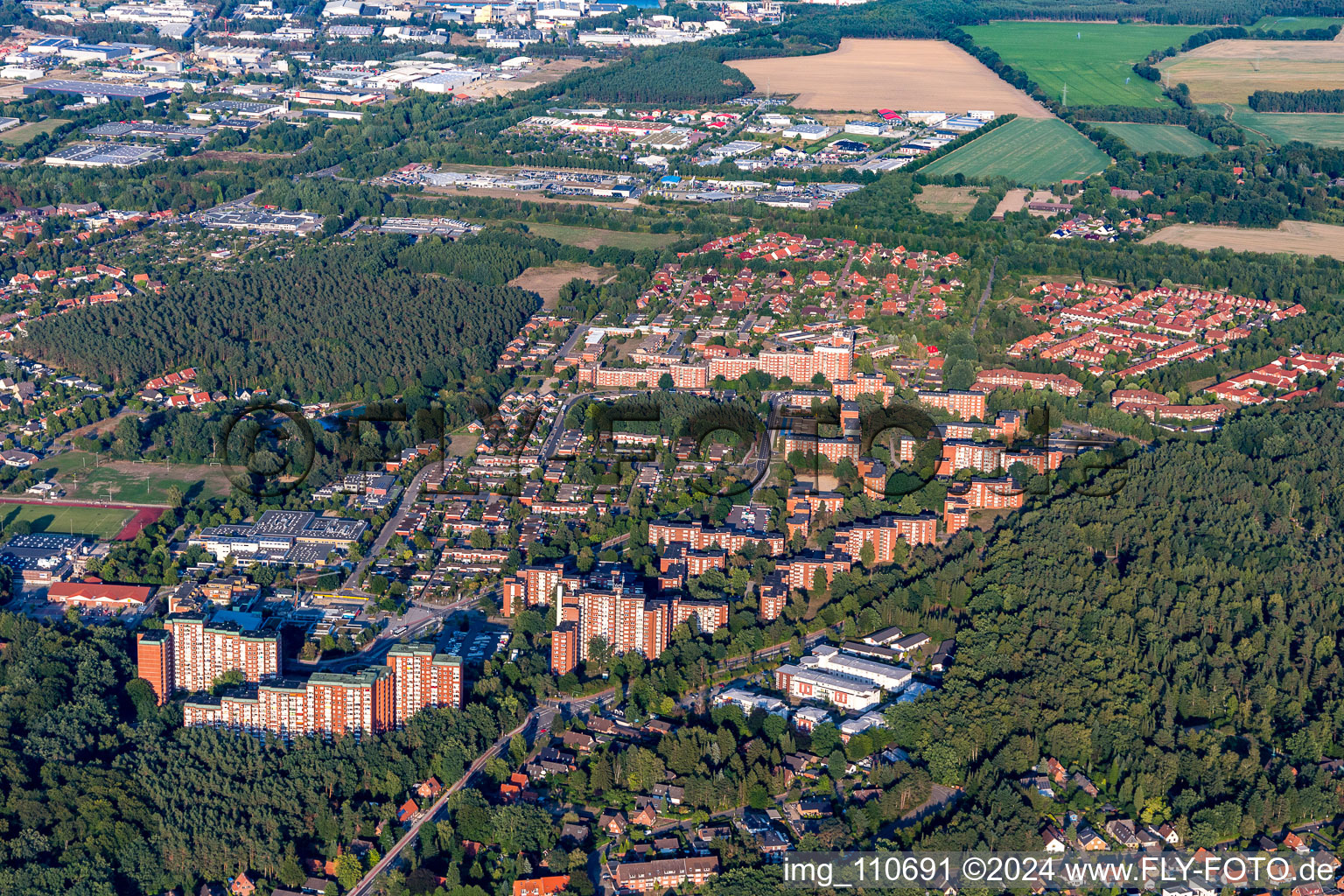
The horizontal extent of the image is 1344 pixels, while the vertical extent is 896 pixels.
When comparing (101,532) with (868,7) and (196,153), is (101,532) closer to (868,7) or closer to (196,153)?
(196,153)

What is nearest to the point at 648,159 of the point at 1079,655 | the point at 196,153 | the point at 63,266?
the point at 196,153

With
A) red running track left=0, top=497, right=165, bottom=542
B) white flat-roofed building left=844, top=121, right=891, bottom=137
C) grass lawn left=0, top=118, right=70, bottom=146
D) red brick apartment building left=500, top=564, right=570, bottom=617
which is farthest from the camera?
white flat-roofed building left=844, top=121, right=891, bottom=137

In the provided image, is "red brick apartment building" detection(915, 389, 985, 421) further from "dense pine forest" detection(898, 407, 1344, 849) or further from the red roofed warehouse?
the red roofed warehouse

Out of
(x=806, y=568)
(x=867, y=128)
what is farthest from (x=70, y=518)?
(x=867, y=128)

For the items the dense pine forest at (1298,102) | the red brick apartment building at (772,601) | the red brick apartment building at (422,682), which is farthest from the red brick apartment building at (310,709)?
the dense pine forest at (1298,102)

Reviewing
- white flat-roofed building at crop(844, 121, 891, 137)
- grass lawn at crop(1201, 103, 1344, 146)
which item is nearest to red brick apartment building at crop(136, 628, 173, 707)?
white flat-roofed building at crop(844, 121, 891, 137)

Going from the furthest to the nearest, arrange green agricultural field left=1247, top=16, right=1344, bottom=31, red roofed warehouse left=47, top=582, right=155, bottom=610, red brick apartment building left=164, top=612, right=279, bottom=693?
green agricultural field left=1247, top=16, right=1344, bottom=31 → red roofed warehouse left=47, top=582, right=155, bottom=610 → red brick apartment building left=164, top=612, right=279, bottom=693
